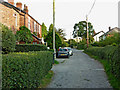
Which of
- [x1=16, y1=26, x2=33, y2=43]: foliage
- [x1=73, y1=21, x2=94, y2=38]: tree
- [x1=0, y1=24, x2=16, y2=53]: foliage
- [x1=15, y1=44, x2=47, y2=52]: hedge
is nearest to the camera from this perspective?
[x1=0, y1=24, x2=16, y2=53]: foliage

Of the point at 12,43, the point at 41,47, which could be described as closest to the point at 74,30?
the point at 41,47

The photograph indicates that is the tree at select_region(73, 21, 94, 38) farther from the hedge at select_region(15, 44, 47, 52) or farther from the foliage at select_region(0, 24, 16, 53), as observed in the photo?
the foliage at select_region(0, 24, 16, 53)

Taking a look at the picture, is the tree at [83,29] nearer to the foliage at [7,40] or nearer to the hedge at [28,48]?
the hedge at [28,48]

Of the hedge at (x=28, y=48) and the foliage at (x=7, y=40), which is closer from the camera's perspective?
the foliage at (x=7, y=40)

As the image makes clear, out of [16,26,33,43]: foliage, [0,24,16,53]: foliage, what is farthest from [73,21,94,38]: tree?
[0,24,16,53]: foliage

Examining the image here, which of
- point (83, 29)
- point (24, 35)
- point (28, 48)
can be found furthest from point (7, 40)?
point (83, 29)

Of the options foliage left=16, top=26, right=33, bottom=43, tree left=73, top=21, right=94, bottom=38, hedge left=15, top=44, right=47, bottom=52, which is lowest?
hedge left=15, top=44, right=47, bottom=52

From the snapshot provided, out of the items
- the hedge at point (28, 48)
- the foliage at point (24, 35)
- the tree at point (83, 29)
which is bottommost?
the hedge at point (28, 48)

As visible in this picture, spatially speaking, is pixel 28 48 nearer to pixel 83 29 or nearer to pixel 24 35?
pixel 24 35

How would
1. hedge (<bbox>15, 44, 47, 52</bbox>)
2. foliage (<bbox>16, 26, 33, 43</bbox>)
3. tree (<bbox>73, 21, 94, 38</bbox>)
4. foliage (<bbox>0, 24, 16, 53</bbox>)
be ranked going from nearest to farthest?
foliage (<bbox>0, 24, 16, 53</bbox>) → hedge (<bbox>15, 44, 47, 52</bbox>) → foliage (<bbox>16, 26, 33, 43</bbox>) → tree (<bbox>73, 21, 94, 38</bbox>)

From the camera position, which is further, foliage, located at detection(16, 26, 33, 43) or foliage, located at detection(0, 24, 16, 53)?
foliage, located at detection(16, 26, 33, 43)

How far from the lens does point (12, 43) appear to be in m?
6.72

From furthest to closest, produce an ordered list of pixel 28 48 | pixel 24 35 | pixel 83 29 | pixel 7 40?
pixel 83 29 → pixel 24 35 → pixel 28 48 → pixel 7 40

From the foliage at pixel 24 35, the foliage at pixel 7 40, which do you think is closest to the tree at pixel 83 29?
the foliage at pixel 24 35
